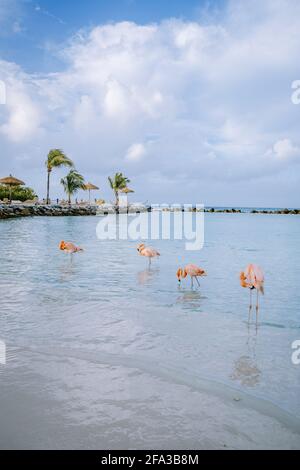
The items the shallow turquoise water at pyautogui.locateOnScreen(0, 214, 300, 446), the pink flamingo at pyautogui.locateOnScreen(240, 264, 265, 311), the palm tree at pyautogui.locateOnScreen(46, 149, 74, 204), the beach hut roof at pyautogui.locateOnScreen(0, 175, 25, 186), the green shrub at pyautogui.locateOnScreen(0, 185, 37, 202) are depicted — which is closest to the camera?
the shallow turquoise water at pyautogui.locateOnScreen(0, 214, 300, 446)

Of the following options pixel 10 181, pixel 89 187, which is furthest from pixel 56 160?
pixel 89 187

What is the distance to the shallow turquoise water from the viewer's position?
13.1 ft

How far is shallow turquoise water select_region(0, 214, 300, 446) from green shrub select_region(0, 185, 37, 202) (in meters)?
52.8

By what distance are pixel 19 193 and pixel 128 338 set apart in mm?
63848

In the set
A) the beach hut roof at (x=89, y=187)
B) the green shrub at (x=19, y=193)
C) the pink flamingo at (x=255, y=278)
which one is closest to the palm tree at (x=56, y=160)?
the green shrub at (x=19, y=193)

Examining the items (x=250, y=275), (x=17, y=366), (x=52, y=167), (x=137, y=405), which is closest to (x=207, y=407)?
(x=137, y=405)

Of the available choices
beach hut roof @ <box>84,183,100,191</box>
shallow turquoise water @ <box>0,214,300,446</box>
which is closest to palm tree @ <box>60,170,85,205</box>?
beach hut roof @ <box>84,183,100,191</box>

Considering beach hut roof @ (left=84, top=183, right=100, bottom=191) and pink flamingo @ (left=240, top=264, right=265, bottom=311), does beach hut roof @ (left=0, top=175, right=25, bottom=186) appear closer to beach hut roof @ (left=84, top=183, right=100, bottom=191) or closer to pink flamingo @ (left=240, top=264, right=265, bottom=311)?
beach hut roof @ (left=84, top=183, right=100, bottom=191)

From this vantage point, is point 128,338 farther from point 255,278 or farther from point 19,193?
point 19,193

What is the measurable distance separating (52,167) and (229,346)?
5672 cm

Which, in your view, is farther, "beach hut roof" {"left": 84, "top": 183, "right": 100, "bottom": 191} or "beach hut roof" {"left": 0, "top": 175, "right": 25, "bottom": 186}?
"beach hut roof" {"left": 84, "top": 183, "right": 100, "bottom": 191}

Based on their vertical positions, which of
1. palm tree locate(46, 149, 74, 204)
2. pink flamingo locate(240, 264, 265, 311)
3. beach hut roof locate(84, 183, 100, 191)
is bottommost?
pink flamingo locate(240, 264, 265, 311)

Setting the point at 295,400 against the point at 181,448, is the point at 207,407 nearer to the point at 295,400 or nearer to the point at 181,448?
the point at 181,448

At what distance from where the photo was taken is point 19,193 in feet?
214
